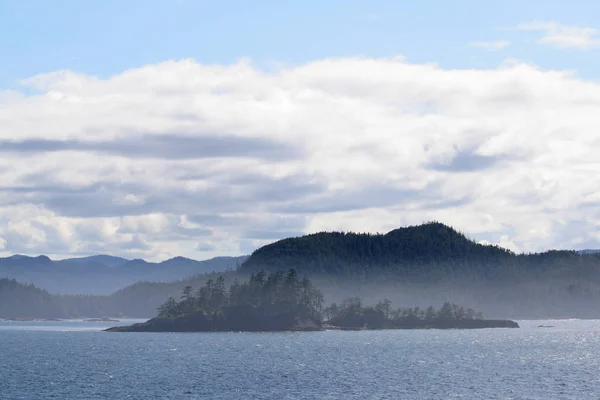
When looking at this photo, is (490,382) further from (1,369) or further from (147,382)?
(1,369)

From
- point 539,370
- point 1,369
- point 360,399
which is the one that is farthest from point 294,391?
point 1,369

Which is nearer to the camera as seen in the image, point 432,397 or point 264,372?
point 432,397

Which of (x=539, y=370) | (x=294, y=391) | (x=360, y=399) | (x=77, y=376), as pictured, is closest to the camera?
(x=360, y=399)

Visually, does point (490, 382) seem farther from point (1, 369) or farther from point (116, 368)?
point (1, 369)

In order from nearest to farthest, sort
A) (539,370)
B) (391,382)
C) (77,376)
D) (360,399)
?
(360,399) < (391,382) < (77,376) < (539,370)

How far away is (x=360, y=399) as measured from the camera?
13875 centimetres

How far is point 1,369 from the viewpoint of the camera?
7776 inches

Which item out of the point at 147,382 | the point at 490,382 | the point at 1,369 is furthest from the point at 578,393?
the point at 1,369

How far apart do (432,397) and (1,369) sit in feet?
350

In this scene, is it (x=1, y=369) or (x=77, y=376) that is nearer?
(x=77, y=376)

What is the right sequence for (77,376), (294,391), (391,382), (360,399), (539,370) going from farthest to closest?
(539,370) < (77,376) < (391,382) < (294,391) < (360,399)

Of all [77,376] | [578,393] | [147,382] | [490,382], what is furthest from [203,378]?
[578,393]

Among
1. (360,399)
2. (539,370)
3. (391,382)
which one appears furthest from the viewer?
(539,370)

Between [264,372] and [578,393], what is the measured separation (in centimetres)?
6765
